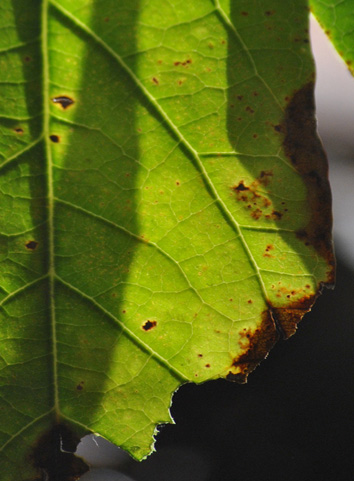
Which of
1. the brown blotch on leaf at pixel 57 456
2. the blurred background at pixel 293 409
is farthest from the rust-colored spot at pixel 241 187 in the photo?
the blurred background at pixel 293 409

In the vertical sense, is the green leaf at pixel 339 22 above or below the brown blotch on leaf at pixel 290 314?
above

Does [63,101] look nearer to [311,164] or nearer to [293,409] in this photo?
[311,164]

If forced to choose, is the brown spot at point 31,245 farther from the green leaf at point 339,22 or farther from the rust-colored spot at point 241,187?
the green leaf at point 339,22

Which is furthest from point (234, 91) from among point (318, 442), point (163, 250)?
point (318, 442)

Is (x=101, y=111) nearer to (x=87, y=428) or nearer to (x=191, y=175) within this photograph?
(x=191, y=175)

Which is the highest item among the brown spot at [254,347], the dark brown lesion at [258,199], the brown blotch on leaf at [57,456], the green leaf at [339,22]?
the green leaf at [339,22]

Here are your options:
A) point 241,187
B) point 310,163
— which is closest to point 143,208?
point 241,187
